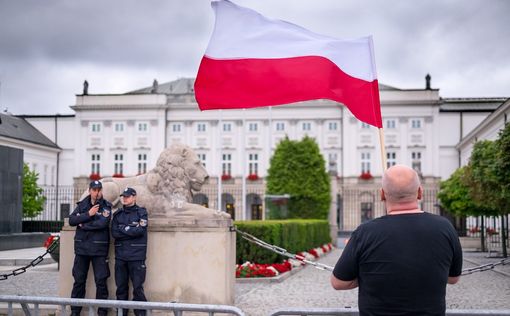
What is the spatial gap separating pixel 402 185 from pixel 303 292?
1002 centimetres

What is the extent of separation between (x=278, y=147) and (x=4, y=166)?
3454cm

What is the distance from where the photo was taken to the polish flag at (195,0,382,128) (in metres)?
7.29

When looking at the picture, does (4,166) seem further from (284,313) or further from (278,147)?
(278,147)

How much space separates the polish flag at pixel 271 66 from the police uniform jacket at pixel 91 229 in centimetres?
218

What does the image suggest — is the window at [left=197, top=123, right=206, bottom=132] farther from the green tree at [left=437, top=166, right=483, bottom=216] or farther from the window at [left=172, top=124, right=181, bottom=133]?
the green tree at [left=437, top=166, right=483, bottom=216]

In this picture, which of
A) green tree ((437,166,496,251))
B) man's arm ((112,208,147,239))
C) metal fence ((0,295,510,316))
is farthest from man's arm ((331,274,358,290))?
green tree ((437,166,496,251))

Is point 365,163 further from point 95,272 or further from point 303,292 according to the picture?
point 95,272

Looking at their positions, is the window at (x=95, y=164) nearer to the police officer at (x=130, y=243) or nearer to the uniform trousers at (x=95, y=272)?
the uniform trousers at (x=95, y=272)

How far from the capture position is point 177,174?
9383 millimetres

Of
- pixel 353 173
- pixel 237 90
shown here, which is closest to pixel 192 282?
pixel 237 90

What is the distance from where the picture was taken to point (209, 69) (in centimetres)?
739

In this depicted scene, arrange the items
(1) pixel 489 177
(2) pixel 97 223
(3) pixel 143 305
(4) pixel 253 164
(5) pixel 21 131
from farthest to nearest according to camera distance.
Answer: (4) pixel 253 164, (5) pixel 21 131, (1) pixel 489 177, (2) pixel 97 223, (3) pixel 143 305

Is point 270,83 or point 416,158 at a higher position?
point 416,158

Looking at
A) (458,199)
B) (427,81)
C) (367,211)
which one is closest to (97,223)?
(458,199)
